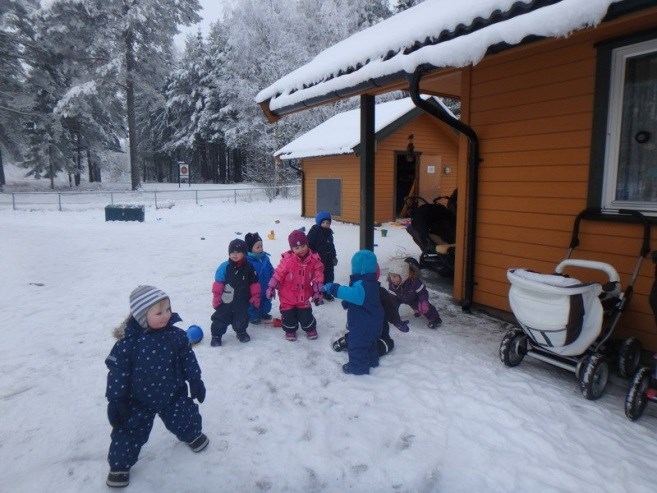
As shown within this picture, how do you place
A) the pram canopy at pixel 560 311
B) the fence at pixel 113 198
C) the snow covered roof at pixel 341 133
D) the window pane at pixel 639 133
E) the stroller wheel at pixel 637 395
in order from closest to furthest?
the stroller wheel at pixel 637 395 < the pram canopy at pixel 560 311 < the window pane at pixel 639 133 < the snow covered roof at pixel 341 133 < the fence at pixel 113 198

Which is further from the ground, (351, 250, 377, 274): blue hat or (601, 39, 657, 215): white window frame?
(601, 39, 657, 215): white window frame

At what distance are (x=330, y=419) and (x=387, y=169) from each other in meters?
13.6

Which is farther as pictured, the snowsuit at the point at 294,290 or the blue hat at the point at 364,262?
the snowsuit at the point at 294,290

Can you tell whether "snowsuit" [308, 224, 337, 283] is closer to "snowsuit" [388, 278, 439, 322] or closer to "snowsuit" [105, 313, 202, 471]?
"snowsuit" [388, 278, 439, 322]

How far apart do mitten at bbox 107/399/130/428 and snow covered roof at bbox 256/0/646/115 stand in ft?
11.3

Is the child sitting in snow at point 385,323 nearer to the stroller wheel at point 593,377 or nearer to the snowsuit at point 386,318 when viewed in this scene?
the snowsuit at point 386,318

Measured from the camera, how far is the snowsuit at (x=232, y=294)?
4.37 metres

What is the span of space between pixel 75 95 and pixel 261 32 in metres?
11.8

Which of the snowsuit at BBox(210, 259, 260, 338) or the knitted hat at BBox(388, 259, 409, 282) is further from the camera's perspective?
the knitted hat at BBox(388, 259, 409, 282)

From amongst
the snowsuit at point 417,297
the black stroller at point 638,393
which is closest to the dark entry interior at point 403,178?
the snowsuit at point 417,297

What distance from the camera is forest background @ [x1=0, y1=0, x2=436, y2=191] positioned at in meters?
22.1

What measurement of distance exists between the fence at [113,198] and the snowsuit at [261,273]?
15584mm

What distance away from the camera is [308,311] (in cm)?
464

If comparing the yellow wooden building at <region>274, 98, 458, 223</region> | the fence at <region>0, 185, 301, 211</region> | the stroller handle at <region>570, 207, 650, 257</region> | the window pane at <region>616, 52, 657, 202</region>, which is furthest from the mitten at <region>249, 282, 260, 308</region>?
the fence at <region>0, 185, 301, 211</region>
